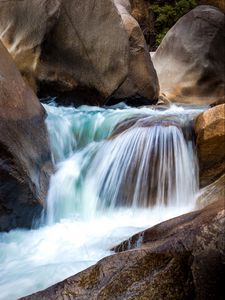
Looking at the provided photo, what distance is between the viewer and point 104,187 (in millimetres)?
6137

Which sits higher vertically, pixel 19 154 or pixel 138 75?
pixel 19 154

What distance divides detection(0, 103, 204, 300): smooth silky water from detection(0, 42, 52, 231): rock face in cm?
25

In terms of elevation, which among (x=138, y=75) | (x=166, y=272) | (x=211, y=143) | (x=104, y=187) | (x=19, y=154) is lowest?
Answer: (x=138, y=75)

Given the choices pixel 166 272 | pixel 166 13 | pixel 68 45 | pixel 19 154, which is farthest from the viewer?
pixel 166 13

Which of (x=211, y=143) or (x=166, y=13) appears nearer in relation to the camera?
(x=211, y=143)

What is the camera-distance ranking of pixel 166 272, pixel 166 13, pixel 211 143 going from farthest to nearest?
pixel 166 13
pixel 211 143
pixel 166 272

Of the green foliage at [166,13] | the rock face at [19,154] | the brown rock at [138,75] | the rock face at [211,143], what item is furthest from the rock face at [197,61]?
the green foliage at [166,13]

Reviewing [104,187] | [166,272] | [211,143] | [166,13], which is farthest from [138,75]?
[166,13]

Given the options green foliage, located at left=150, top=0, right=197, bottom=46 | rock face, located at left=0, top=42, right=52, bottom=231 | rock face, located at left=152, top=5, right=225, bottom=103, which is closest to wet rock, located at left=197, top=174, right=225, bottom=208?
rock face, located at left=0, top=42, right=52, bottom=231

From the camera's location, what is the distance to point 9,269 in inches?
176

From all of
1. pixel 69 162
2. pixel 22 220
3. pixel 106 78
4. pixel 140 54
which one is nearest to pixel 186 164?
pixel 69 162

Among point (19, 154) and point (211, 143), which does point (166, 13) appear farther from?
point (19, 154)

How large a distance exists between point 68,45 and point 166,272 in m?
6.09

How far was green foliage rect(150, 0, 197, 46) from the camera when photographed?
2027cm
